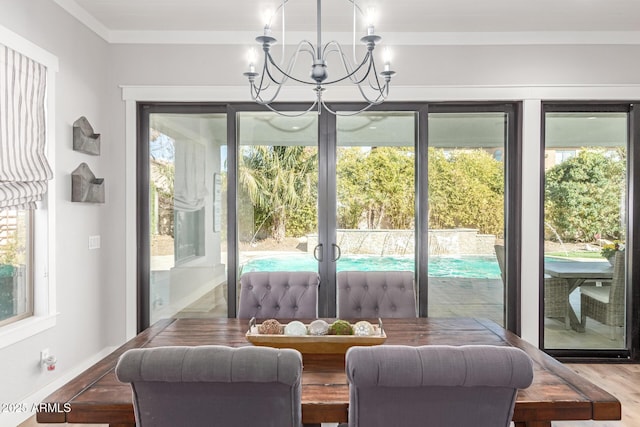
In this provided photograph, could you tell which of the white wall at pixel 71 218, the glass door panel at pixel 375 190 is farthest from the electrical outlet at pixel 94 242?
the glass door panel at pixel 375 190

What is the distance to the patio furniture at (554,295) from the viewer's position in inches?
153

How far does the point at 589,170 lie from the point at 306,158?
7.82 feet

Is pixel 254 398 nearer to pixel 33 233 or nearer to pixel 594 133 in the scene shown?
pixel 33 233

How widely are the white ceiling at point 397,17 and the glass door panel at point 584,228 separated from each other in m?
0.70

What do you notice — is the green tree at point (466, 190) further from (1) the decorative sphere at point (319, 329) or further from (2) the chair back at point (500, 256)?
(1) the decorative sphere at point (319, 329)

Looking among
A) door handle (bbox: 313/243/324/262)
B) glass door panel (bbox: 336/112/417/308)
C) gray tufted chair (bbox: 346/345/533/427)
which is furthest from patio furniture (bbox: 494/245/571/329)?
gray tufted chair (bbox: 346/345/533/427)

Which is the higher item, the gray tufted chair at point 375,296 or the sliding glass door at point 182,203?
the sliding glass door at point 182,203

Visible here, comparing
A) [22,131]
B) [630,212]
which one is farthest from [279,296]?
[630,212]

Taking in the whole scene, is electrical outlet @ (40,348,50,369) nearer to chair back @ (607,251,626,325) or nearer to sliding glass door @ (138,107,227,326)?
sliding glass door @ (138,107,227,326)

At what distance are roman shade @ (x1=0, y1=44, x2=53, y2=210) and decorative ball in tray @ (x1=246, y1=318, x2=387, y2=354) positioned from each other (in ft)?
5.40

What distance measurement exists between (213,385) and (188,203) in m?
2.88

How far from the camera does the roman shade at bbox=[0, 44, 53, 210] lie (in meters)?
2.49

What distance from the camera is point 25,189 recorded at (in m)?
2.66

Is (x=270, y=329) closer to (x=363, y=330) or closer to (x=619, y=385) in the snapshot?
(x=363, y=330)
